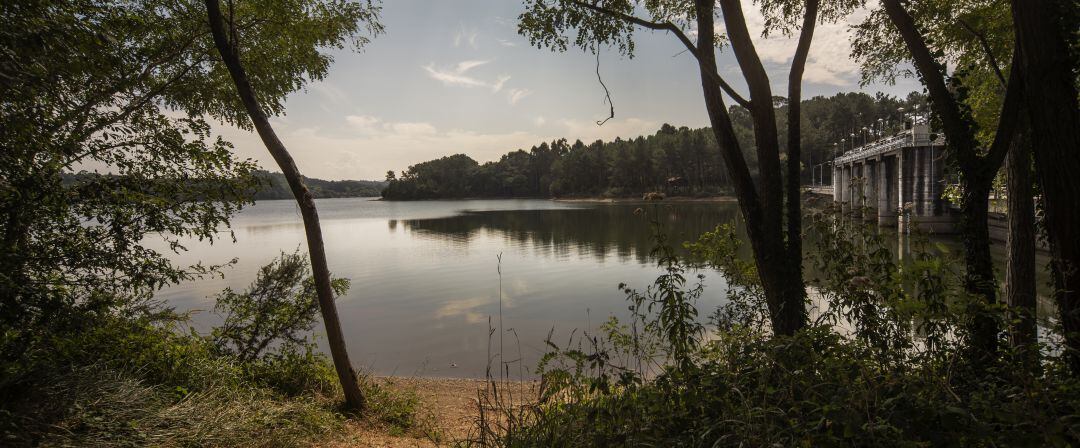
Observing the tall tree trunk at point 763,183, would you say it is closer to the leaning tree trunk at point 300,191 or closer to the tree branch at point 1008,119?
the tree branch at point 1008,119

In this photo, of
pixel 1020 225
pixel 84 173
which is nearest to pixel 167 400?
pixel 84 173

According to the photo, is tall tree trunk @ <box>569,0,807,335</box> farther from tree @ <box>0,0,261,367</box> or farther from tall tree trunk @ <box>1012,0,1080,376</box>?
tree @ <box>0,0,261,367</box>

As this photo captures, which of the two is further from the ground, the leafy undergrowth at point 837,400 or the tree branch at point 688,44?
the tree branch at point 688,44

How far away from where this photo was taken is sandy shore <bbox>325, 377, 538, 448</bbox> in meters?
5.89

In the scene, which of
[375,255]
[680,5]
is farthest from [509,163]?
[680,5]

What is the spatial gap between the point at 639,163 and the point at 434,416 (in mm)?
100863

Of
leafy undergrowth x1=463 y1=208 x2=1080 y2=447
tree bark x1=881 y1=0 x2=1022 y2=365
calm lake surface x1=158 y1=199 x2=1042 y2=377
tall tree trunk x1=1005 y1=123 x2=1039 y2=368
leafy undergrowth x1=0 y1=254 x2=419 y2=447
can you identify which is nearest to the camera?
leafy undergrowth x1=463 y1=208 x2=1080 y2=447

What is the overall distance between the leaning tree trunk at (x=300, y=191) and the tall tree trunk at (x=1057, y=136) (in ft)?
21.6

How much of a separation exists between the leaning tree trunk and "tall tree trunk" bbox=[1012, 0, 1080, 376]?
659 centimetres

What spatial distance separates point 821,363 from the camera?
2.94 meters

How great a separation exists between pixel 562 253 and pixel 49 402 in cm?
2418

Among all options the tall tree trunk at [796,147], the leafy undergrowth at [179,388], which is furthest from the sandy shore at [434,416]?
the tall tree trunk at [796,147]

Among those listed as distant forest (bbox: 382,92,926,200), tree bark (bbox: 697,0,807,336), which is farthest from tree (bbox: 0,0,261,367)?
distant forest (bbox: 382,92,926,200)

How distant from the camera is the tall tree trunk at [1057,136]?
133 inches
